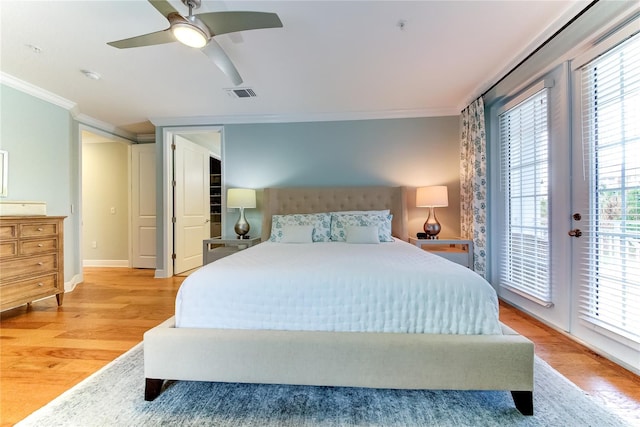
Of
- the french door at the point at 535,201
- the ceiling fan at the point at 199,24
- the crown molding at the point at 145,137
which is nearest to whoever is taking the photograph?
the ceiling fan at the point at 199,24

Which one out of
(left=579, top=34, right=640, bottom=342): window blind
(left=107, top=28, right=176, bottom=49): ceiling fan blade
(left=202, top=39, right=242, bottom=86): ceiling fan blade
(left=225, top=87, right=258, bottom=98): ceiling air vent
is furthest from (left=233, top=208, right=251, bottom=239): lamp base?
(left=579, top=34, right=640, bottom=342): window blind

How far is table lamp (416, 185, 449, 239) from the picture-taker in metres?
3.35

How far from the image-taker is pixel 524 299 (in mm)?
2701

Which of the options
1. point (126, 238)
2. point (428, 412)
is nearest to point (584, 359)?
point (428, 412)

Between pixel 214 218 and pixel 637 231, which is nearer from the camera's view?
pixel 637 231

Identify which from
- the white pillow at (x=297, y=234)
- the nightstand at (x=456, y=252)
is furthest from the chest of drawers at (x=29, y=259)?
the nightstand at (x=456, y=252)

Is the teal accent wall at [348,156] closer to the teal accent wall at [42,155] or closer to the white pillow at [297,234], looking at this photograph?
the white pillow at [297,234]

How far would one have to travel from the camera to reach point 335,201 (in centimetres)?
373

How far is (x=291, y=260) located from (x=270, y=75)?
6.49 ft

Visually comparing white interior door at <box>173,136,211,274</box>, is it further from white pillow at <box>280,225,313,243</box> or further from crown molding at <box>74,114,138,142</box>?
white pillow at <box>280,225,313,243</box>

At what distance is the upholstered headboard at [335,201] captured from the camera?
12.0 feet

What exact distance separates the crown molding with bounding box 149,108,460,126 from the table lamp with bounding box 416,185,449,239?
1.06m

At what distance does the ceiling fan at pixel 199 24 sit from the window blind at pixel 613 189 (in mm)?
2199

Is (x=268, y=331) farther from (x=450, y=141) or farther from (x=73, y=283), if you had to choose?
(x=73, y=283)
